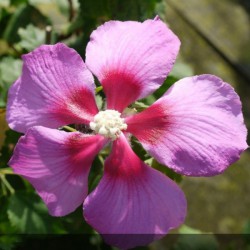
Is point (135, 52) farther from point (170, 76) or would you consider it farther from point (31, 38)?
point (31, 38)

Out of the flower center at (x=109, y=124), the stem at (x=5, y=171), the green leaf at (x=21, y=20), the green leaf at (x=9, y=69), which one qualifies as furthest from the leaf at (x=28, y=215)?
the green leaf at (x=21, y=20)

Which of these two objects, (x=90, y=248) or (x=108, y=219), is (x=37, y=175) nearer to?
(x=108, y=219)

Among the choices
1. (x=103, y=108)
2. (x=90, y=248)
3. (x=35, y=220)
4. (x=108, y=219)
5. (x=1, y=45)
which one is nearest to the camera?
(x=108, y=219)

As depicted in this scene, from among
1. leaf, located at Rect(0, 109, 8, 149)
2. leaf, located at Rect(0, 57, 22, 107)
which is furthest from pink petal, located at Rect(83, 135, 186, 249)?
leaf, located at Rect(0, 57, 22, 107)

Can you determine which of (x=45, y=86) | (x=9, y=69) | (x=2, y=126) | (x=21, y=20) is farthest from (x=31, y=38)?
(x=45, y=86)

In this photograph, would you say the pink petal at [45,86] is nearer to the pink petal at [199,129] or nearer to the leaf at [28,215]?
the pink petal at [199,129]

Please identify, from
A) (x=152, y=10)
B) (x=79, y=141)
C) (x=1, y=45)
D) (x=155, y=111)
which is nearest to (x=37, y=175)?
(x=79, y=141)

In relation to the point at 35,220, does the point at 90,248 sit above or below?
below

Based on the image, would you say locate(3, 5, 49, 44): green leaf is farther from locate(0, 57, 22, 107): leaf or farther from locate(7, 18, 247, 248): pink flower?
locate(7, 18, 247, 248): pink flower
